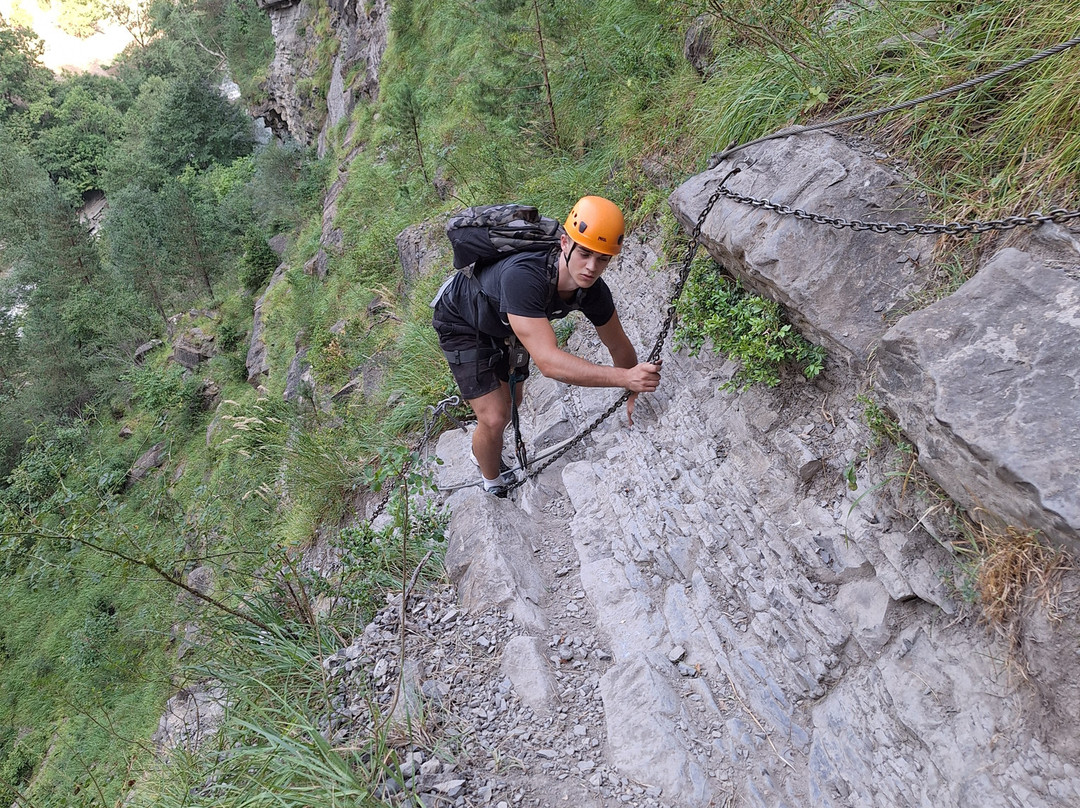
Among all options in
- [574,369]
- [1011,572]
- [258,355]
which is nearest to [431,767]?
[574,369]

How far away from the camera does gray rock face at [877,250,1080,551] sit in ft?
6.14

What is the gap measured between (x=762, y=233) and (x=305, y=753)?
3363 millimetres

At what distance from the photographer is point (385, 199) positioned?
576 inches

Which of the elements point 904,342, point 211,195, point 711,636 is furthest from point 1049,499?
point 211,195

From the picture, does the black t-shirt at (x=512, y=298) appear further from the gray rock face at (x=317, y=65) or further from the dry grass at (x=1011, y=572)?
the gray rock face at (x=317, y=65)

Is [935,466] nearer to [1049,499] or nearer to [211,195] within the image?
[1049,499]

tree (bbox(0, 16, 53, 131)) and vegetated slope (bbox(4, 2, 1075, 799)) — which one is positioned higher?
tree (bbox(0, 16, 53, 131))

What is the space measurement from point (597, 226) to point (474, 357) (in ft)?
4.30

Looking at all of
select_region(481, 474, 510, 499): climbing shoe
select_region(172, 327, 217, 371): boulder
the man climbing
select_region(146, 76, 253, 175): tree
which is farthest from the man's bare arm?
select_region(146, 76, 253, 175): tree

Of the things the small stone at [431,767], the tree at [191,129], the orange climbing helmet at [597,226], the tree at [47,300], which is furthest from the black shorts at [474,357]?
the tree at [191,129]

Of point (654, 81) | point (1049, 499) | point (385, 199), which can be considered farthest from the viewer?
point (385, 199)

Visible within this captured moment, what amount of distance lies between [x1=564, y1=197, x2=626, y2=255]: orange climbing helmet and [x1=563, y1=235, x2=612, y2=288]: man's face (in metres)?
0.04

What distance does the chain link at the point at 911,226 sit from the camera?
2.26m

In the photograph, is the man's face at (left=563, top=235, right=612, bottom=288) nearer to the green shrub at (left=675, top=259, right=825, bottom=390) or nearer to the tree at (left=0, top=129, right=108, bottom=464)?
the green shrub at (left=675, top=259, right=825, bottom=390)
